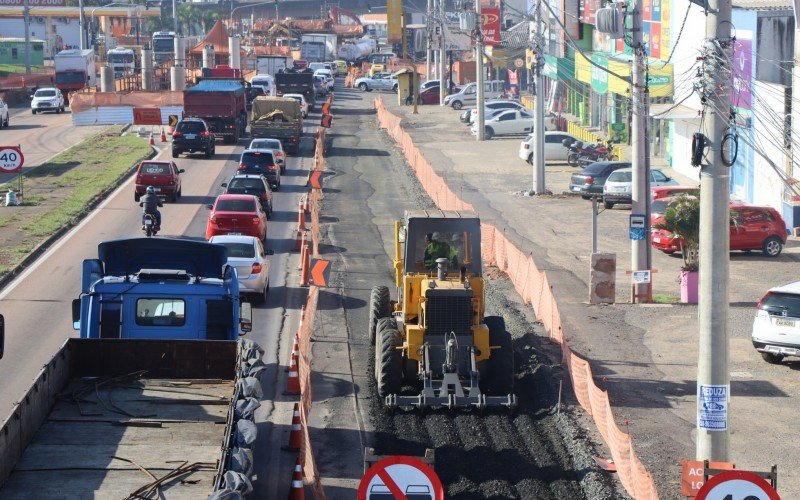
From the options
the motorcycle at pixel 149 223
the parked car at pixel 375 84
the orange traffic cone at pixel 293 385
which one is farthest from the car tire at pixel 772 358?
the parked car at pixel 375 84

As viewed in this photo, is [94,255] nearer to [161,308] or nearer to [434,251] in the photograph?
[434,251]

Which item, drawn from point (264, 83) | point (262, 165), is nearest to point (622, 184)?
point (262, 165)

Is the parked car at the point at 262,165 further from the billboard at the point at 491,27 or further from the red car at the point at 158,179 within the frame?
the billboard at the point at 491,27

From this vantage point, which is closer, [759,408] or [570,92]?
[759,408]

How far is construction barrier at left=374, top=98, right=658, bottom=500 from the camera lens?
15798 millimetres

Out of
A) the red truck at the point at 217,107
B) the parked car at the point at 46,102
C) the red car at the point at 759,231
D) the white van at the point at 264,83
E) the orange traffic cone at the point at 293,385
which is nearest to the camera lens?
the orange traffic cone at the point at 293,385

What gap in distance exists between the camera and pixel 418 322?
20078mm

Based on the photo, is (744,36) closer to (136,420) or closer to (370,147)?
(370,147)

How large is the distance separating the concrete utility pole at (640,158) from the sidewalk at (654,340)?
95 centimetres

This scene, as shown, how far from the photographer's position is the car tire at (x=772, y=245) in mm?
34906

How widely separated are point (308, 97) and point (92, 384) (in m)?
66.1

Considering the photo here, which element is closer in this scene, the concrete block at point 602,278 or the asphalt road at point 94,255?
the asphalt road at point 94,255

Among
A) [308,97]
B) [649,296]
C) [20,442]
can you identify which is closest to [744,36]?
[649,296]

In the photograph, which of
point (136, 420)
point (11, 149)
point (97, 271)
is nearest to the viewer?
point (136, 420)
